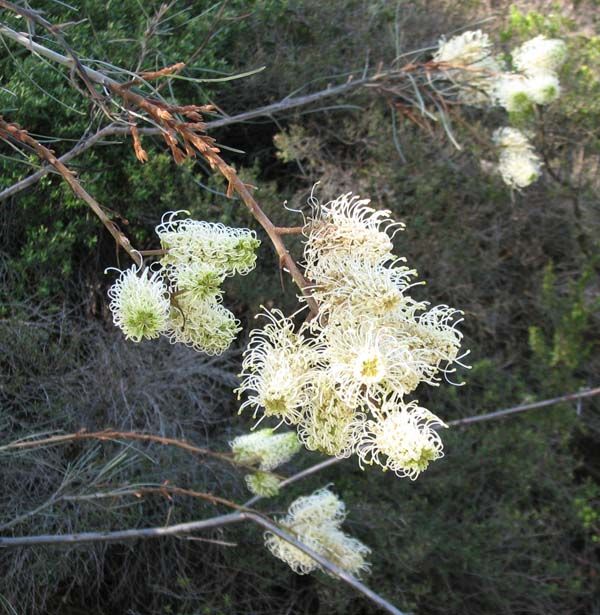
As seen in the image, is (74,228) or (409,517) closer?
(409,517)

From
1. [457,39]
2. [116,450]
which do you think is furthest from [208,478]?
[457,39]

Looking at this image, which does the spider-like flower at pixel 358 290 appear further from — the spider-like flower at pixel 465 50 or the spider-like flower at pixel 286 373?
the spider-like flower at pixel 465 50

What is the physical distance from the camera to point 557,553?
262 centimetres

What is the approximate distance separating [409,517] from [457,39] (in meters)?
1.56

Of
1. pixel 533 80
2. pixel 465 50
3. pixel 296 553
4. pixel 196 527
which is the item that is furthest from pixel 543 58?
pixel 196 527

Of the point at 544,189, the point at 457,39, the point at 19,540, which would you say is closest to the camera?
the point at 19,540

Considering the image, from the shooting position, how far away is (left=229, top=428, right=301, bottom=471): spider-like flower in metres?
1.59

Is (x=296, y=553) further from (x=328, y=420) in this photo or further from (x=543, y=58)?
(x=543, y=58)

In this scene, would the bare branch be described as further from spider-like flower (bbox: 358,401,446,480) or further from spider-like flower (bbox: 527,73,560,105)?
spider-like flower (bbox: 527,73,560,105)

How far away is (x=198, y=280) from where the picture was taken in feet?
3.06

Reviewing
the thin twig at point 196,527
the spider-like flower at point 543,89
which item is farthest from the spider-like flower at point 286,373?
the spider-like flower at point 543,89

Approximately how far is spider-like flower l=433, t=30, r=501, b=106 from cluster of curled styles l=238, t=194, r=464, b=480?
1.85 metres

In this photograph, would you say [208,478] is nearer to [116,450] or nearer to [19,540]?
[116,450]

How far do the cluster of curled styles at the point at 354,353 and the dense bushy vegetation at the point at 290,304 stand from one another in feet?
3.10
